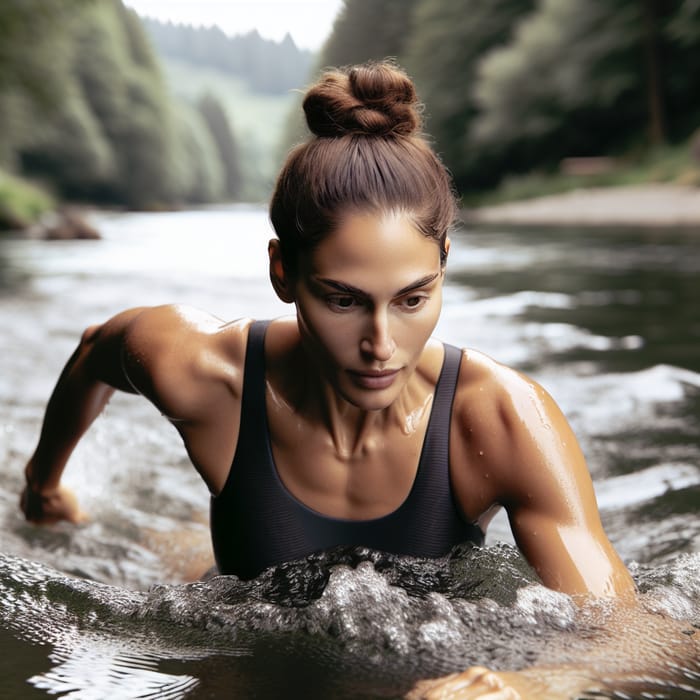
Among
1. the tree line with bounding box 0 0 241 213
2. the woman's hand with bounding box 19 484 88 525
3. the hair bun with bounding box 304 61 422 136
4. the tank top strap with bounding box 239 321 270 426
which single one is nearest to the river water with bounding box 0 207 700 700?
the woman's hand with bounding box 19 484 88 525

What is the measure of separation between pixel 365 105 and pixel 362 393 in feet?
1.96

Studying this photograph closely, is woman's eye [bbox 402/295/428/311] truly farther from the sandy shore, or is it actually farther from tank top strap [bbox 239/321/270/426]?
the sandy shore

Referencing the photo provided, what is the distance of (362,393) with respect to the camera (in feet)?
6.73

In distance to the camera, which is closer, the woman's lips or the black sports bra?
the woman's lips

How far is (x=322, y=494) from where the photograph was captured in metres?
2.30

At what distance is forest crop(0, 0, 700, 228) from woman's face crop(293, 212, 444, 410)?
328 millimetres

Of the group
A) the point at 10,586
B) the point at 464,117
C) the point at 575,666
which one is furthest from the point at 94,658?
the point at 464,117

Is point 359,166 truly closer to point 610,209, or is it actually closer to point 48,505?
point 48,505

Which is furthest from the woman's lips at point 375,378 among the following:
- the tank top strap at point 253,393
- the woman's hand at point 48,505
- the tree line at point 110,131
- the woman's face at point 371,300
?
the tree line at point 110,131

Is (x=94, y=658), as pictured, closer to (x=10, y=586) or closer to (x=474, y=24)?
(x=10, y=586)

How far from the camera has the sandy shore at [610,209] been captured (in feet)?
62.3

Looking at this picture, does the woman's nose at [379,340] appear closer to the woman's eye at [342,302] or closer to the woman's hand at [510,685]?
the woman's eye at [342,302]

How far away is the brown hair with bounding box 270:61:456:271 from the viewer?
195 cm

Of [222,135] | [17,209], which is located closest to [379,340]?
[17,209]
